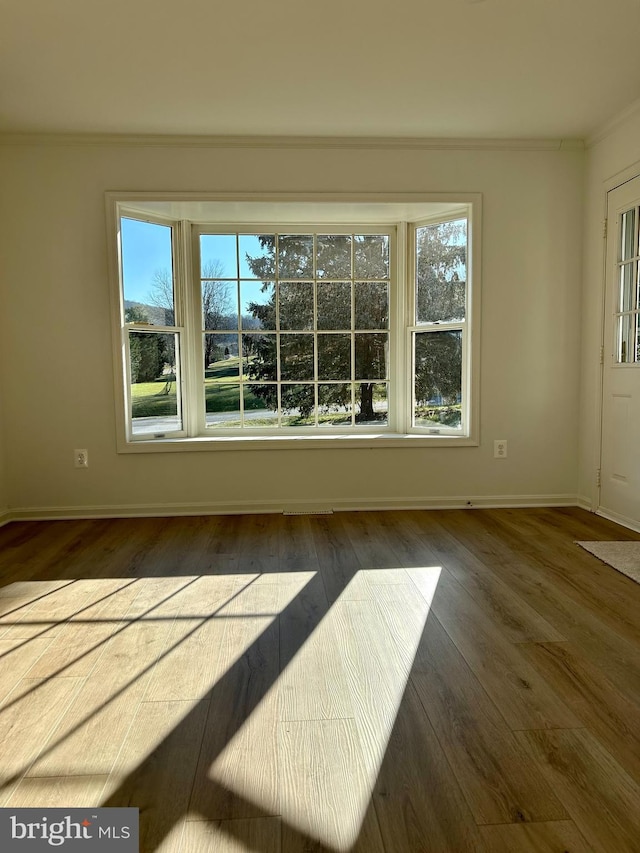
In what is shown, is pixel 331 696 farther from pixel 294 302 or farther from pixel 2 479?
pixel 294 302

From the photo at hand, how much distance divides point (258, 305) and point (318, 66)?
6.04 feet

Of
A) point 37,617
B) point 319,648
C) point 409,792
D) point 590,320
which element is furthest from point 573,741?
point 590,320

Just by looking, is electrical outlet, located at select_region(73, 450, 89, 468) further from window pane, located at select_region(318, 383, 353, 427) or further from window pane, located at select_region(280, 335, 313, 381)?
window pane, located at select_region(318, 383, 353, 427)

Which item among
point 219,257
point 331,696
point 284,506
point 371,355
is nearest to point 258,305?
point 219,257

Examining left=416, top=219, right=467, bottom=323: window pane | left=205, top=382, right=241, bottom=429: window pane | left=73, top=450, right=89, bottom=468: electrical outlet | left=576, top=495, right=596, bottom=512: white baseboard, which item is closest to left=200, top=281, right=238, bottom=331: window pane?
left=205, top=382, right=241, bottom=429: window pane

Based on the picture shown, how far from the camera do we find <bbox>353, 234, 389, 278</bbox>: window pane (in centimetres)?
466

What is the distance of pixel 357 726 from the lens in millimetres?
1724

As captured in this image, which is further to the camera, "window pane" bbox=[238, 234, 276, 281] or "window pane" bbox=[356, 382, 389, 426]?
"window pane" bbox=[356, 382, 389, 426]

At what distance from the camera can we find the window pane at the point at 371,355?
15.4 feet

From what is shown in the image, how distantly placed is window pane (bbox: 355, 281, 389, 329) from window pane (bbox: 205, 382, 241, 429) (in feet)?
3.71

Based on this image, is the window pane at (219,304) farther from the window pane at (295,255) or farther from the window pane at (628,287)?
the window pane at (628,287)

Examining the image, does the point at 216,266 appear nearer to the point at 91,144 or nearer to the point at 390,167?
the point at 91,144

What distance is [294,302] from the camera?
4625 millimetres

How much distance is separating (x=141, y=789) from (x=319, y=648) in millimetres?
864
